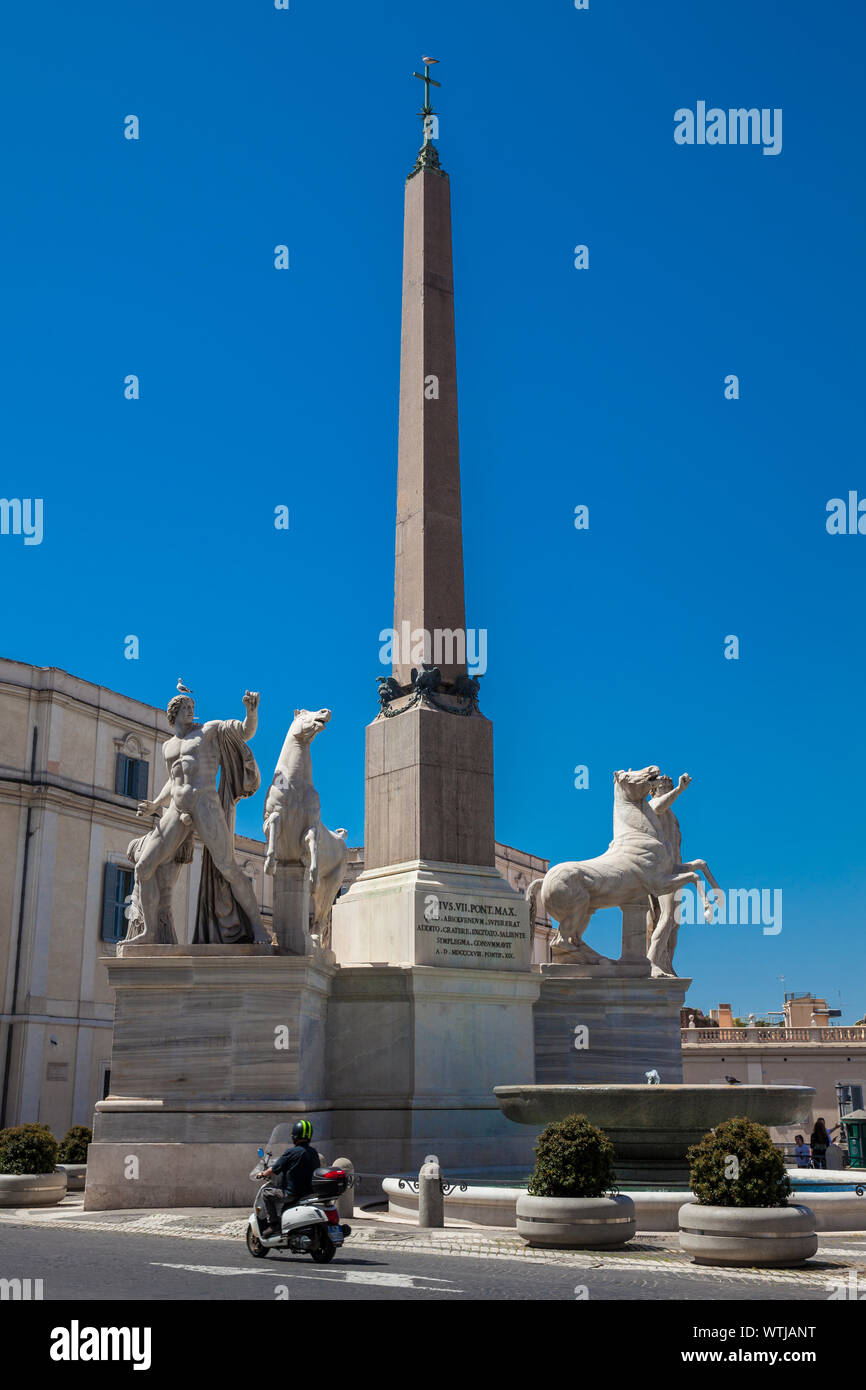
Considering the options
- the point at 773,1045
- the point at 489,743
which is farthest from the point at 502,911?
the point at 773,1045

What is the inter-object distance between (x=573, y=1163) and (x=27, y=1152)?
22.3 feet

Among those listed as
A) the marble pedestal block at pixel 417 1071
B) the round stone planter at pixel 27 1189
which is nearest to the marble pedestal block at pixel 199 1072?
the marble pedestal block at pixel 417 1071

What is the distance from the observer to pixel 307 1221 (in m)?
10.5

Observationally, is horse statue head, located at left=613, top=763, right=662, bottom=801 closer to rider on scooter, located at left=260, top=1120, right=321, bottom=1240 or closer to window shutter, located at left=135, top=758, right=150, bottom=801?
rider on scooter, located at left=260, top=1120, right=321, bottom=1240

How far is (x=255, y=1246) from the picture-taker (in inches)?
419

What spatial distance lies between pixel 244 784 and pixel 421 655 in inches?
120

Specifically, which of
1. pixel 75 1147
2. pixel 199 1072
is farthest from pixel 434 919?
pixel 75 1147

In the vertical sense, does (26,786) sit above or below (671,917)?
above

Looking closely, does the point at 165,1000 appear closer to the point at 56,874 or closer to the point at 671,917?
the point at 671,917

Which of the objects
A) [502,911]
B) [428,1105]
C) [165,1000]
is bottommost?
[428,1105]

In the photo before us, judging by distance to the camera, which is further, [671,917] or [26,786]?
[26,786]

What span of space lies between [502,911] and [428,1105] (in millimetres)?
2617

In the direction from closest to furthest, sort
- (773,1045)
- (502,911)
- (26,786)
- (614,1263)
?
(614,1263)
(502,911)
(26,786)
(773,1045)
